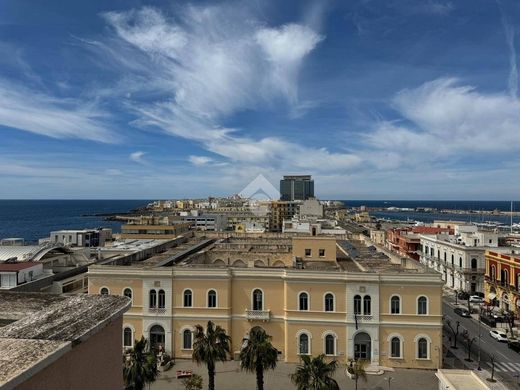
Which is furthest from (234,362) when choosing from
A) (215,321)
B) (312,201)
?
(312,201)

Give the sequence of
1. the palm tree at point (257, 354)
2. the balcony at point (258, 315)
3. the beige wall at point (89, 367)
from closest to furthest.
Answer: the beige wall at point (89, 367)
the palm tree at point (257, 354)
the balcony at point (258, 315)

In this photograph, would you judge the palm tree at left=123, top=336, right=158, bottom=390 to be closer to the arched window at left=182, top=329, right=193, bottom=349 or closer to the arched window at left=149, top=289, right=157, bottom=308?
the arched window at left=182, top=329, right=193, bottom=349

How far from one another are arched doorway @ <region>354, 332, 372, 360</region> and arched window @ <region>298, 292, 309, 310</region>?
4.08 metres

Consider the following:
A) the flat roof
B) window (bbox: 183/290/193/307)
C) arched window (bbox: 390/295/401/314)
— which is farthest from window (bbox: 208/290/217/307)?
the flat roof

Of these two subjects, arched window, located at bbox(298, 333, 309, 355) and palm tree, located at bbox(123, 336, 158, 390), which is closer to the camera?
palm tree, located at bbox(123, 336, 158, 390)

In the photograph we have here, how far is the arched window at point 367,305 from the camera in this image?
2772 cm

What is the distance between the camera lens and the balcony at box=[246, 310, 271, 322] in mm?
28359

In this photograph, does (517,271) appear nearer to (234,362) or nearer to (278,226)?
(234,362)

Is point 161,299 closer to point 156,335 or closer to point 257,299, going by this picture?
point 156,335

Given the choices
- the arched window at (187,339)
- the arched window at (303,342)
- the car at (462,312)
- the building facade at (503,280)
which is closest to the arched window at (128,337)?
the arched window at (187,339)

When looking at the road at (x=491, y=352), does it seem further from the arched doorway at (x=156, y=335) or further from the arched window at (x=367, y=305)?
the arched doorway at (x=156, y=335)

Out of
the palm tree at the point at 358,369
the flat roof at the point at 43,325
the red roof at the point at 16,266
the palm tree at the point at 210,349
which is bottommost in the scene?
the palm tree at the point at 358,369

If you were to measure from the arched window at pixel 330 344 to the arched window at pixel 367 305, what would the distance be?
2966 millimetres

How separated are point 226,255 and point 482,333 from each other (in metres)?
25.1
